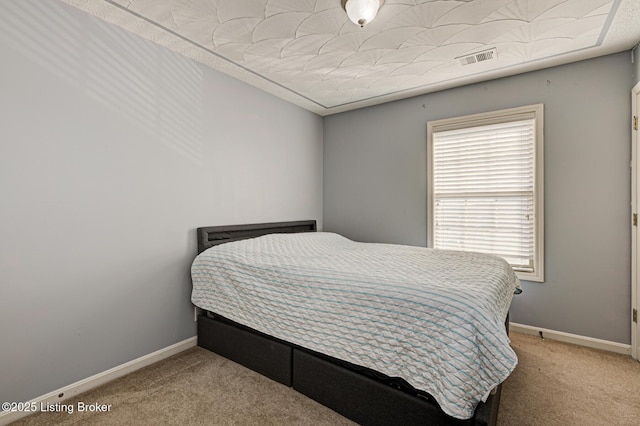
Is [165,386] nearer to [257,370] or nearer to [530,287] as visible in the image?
[257,370]

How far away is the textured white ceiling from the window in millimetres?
490

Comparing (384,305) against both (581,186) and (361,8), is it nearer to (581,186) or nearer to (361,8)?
(361,8)

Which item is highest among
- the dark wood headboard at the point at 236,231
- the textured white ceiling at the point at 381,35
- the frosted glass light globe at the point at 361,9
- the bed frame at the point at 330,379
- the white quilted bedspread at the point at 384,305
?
the textured white ceiling at the point at 381,35

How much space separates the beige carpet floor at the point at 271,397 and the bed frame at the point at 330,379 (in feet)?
0.25

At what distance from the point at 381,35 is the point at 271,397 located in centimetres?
255

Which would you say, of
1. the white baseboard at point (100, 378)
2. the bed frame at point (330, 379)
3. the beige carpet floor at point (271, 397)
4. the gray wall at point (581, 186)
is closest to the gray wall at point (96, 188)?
the white baseboard at point (100, 378)

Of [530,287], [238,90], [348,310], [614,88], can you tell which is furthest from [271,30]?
[530,287]

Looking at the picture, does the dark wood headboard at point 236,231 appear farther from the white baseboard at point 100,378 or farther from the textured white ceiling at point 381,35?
the textured white ceiling at point 381,35

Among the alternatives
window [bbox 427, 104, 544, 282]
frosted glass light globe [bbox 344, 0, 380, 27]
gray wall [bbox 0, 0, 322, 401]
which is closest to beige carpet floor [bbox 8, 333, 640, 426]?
gray wall [bbox 0, 0, 322, 401]

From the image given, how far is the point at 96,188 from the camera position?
1961mm

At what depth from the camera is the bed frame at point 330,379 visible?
1388 millimetres

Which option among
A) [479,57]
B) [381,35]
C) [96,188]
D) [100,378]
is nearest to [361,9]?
[381,35]

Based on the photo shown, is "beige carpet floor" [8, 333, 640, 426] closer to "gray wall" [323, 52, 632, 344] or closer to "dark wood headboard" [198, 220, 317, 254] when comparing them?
"gray wall" [323, 52, 632, 344]

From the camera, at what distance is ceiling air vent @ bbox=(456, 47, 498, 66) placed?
2.40 m
